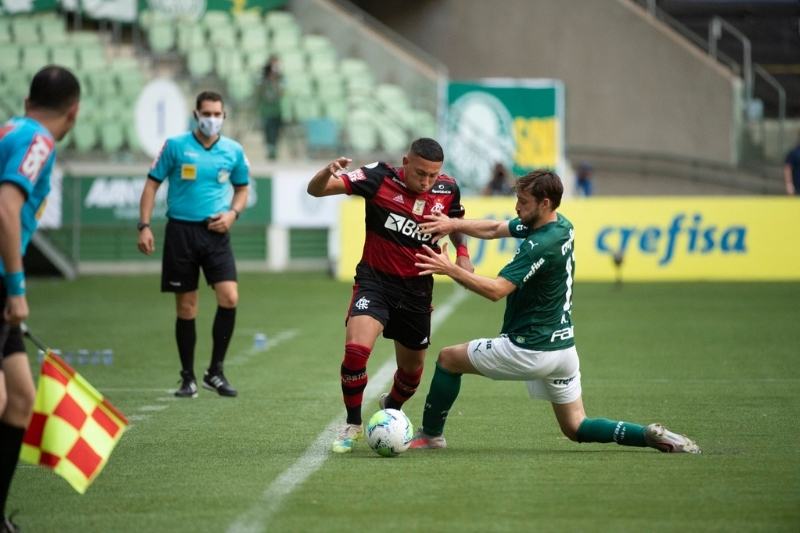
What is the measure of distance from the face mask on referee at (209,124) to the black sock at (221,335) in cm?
133

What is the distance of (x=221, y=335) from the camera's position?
10.5m

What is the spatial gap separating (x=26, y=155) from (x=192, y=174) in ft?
16.0

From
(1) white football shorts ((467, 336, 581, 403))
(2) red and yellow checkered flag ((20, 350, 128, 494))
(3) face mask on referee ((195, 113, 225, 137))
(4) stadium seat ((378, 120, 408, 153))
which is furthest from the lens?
(4) stadium seat ((378, 120, 408, 153))

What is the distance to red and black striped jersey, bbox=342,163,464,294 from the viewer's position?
8000 millimetres

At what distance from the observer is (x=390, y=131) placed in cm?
2756

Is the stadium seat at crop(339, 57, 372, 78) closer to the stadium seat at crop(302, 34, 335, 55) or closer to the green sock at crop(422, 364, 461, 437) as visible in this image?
the stadium seat at crop(302, 34, 335, 55)

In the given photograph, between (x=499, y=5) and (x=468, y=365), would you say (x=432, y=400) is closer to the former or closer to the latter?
(x=468, y=365)

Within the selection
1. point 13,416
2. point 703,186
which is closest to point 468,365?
point 13,416

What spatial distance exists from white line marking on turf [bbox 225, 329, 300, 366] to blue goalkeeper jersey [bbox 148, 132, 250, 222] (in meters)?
2.38

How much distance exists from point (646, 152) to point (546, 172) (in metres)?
25.3

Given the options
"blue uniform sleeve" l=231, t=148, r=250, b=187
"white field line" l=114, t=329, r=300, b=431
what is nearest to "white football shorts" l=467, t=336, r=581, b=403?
"white field line" l=114, t=329, r=300, b=431

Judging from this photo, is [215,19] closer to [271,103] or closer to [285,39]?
[285,39]

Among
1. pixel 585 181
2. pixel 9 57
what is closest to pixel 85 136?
pixel 9 57

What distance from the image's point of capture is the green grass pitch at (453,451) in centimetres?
588
